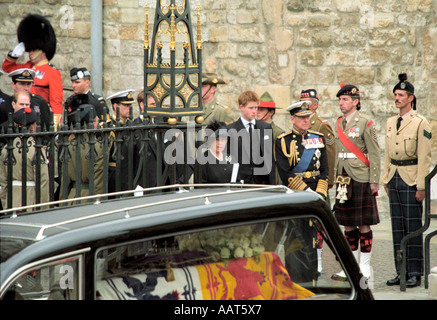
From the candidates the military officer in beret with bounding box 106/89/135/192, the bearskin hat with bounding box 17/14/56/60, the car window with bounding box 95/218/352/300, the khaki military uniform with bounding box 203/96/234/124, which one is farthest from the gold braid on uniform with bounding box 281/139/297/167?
the bearskin hat with bounding box 17/14/56/60

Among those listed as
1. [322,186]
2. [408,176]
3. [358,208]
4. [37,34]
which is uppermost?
[37,34]

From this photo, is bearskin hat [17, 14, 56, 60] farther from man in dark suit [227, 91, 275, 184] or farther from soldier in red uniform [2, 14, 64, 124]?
man in dark suit [227, 91, 275, 184]

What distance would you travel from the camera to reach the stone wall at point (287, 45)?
12594 mm

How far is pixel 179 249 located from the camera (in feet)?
12.6

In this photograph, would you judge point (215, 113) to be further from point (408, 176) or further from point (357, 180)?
point (408, 176)

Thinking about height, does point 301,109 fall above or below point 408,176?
above

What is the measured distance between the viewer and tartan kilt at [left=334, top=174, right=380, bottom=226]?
881 centimetres

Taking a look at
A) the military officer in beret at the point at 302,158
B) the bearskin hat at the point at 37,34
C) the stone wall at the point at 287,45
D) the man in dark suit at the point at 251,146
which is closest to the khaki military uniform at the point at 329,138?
the military officer in beret at the point at 302,158

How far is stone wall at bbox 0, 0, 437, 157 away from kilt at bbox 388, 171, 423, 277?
4098mm

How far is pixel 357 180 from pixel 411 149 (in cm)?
72

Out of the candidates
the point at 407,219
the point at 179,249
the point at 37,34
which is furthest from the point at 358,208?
the point at 37,34

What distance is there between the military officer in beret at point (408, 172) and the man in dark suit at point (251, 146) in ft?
4.29
